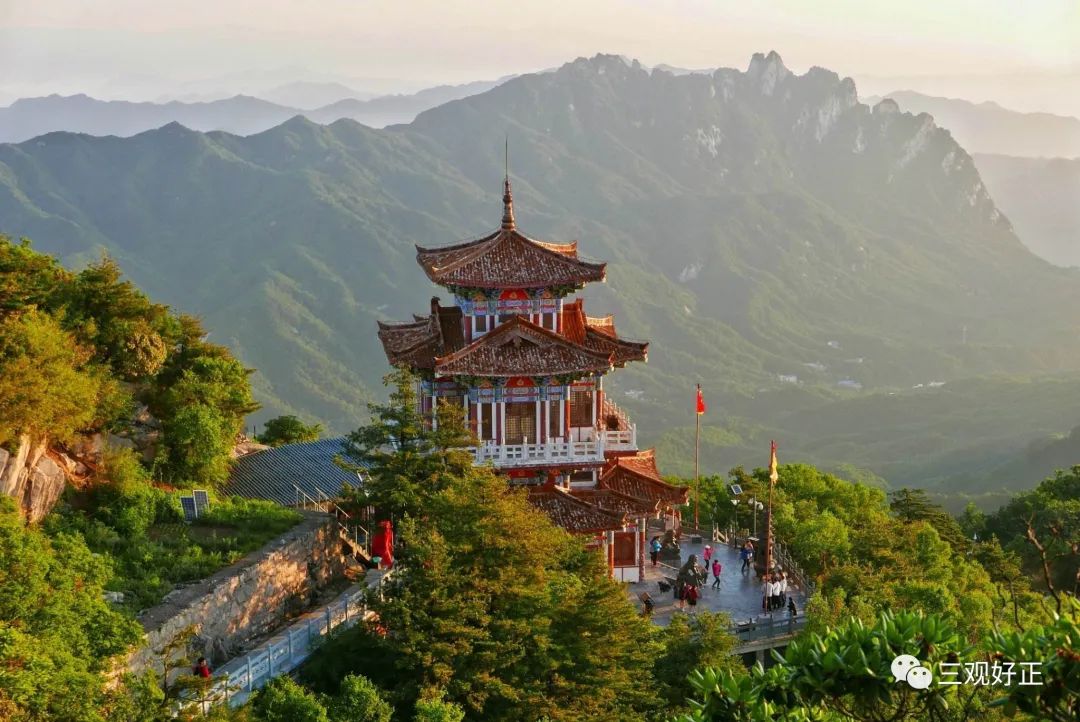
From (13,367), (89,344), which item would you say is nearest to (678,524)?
(89,344)

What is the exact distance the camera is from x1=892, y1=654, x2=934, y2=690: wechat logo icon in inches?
444

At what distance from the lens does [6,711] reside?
1716cm

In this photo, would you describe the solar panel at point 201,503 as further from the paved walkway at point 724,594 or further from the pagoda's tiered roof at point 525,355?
the paved walkway at point 724,594

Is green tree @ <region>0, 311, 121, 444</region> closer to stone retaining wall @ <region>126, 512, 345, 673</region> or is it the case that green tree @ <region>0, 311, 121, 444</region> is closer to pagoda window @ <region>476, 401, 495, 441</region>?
stone retaining wall @ <region>126, 512, 345, 673</region>

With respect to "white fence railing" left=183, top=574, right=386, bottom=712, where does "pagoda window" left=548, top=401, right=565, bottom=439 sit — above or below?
above

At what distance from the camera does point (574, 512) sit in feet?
103

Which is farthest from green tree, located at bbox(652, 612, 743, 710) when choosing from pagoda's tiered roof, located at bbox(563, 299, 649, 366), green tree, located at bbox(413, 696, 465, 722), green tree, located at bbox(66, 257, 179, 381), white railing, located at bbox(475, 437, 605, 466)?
green tree, located at bbox(66, 257, 179, 381)

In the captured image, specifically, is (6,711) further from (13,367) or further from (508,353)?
(508,353)

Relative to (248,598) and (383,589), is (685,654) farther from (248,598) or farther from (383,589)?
(248,598)

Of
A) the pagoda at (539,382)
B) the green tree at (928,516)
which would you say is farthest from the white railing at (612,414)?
the green tree at (928,516)

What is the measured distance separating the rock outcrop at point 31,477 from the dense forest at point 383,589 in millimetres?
301

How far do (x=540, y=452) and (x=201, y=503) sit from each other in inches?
375

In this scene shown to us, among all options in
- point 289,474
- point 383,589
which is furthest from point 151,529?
point 289,474

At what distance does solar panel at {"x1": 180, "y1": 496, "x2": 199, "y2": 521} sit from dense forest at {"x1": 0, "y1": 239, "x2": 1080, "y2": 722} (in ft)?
0.74
